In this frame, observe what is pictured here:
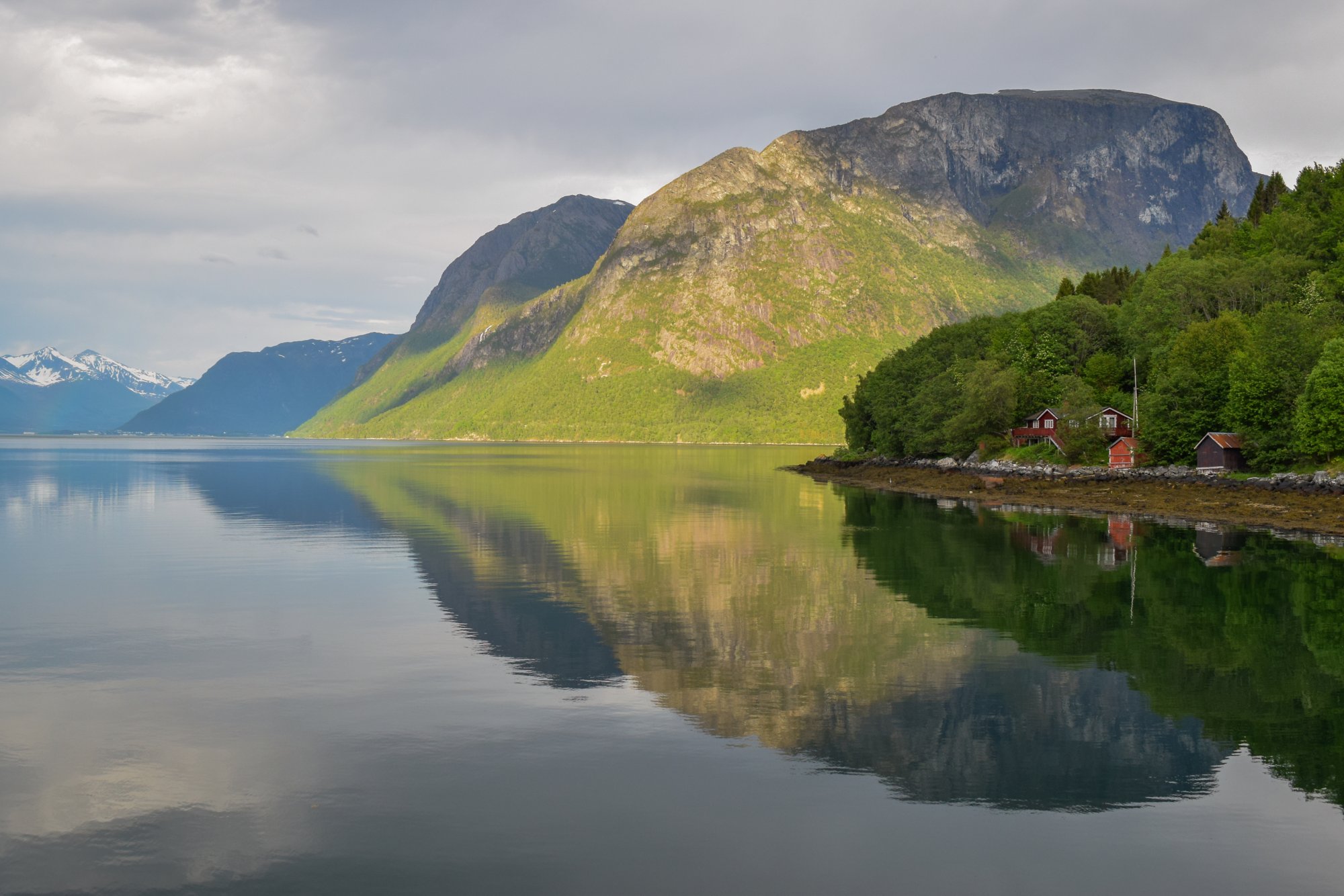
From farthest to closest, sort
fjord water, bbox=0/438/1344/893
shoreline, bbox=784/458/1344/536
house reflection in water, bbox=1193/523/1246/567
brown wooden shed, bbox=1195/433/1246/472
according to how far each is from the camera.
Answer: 1. brown wooden shed, bbox=1195/433/1246/472
2. shoreline, bbox=784/458/1344/536
3. house reflection in water, bbox=1193/523/1246/567
4. fjord water, bbox=0/438/1344/893

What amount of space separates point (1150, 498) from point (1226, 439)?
1026cm

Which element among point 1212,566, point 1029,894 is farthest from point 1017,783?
point 1212,566

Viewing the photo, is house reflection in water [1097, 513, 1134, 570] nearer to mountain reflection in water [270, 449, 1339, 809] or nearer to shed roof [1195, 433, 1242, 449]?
mountain reflection in water [270, 449, 1339, 809]

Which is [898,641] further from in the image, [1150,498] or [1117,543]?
[1150,498]

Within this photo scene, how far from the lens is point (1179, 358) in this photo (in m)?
90.4

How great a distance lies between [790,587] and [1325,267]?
111 m

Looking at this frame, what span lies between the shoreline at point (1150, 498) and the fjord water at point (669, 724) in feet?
63.4

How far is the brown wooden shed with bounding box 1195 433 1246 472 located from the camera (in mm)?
81688

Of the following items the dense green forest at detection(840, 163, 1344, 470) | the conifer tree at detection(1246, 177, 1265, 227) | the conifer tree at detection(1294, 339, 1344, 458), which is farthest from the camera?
the conifer tree at detection(1246, 177, 1265, 227)

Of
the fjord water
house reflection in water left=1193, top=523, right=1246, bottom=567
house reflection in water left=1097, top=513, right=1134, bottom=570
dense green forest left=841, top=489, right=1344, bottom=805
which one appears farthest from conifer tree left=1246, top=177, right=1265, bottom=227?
the fjord water

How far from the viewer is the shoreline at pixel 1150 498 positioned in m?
63.6

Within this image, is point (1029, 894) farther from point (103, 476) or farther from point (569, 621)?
point (103, 476)

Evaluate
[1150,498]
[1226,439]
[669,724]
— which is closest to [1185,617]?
[669,724]

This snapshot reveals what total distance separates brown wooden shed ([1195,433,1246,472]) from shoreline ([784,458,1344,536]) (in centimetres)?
440
